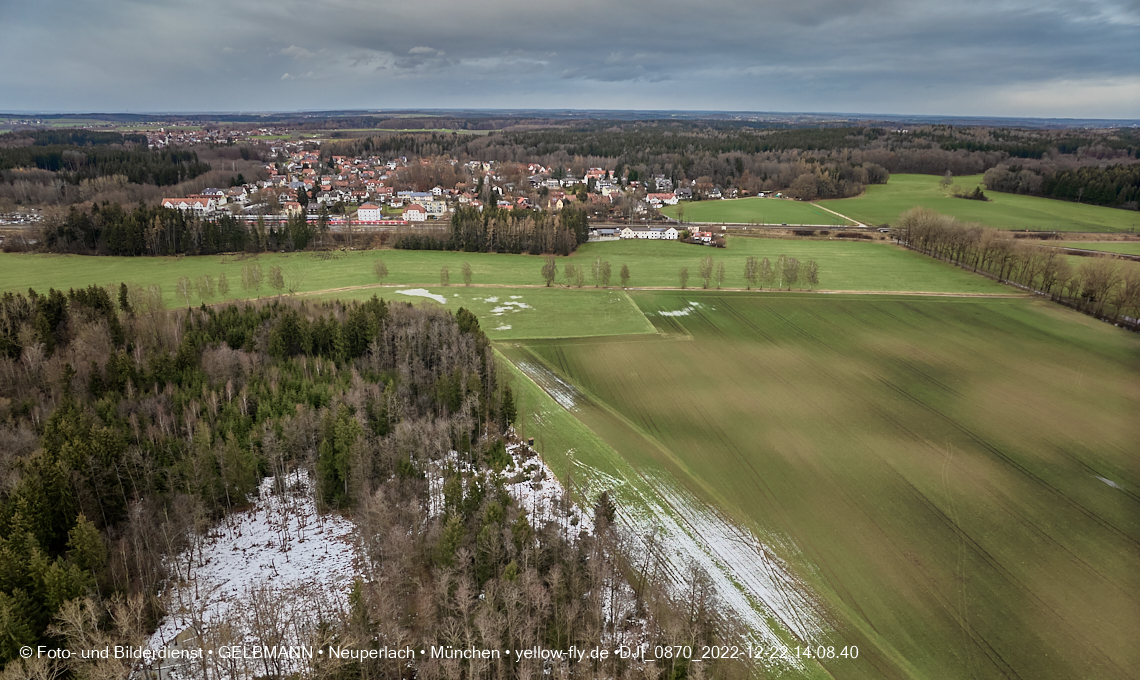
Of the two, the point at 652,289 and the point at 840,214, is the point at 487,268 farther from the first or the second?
the point at 840,214

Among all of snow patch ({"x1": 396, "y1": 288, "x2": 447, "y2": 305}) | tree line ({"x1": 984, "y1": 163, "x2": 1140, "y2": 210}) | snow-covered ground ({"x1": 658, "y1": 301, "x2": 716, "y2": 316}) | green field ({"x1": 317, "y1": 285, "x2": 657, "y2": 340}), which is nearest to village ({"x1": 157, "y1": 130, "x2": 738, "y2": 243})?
snow patch ({"x1": 396, "y1": 288, "x2": 447, "y2": 305})

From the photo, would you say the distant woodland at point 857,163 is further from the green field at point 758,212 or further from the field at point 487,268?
the field at point 487,268

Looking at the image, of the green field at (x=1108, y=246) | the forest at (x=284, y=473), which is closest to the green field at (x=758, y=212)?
the green field at (x=1108, y=246)

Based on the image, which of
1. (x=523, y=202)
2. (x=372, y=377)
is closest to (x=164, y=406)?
(x=372, y=377)

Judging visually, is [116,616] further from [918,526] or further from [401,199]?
[401,199]

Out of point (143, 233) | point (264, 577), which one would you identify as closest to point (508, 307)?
point (264, 577)

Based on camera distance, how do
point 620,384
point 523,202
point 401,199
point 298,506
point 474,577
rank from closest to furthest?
1. point 474,577
2. point 298,506
3. point 620,384
4. point 523,202
5. point 401,199
